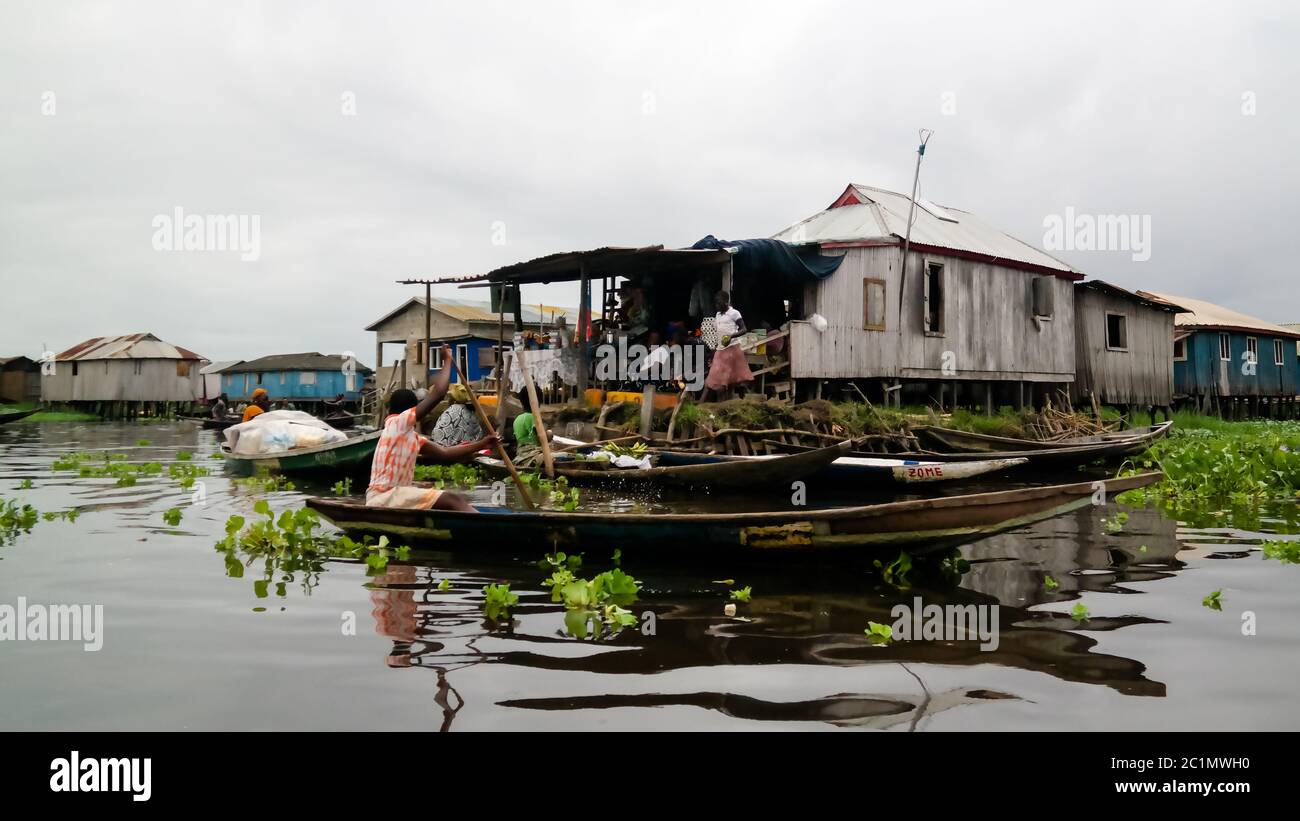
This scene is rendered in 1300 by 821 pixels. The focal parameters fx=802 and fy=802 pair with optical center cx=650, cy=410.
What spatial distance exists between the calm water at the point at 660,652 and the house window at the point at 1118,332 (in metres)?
16.5

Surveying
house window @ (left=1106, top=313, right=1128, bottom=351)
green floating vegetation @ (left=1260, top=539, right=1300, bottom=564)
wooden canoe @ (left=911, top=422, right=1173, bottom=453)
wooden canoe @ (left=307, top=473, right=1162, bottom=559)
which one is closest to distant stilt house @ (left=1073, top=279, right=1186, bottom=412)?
house window @ (left=1106, top=313, right=1128, bottom=351)

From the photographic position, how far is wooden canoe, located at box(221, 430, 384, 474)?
11891 mm

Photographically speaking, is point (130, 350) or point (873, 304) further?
point (130, 350)

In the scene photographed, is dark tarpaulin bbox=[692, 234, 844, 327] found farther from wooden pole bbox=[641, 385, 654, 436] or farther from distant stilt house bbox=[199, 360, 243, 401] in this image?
distant stilt house bbox=[199, 360, 243, 401]

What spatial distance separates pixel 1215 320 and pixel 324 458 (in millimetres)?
28539

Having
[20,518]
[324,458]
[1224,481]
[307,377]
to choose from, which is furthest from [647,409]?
[307,377]

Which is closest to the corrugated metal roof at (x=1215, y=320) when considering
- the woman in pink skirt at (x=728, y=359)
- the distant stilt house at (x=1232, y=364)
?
the distant stilt house at (x=1232, y=364)

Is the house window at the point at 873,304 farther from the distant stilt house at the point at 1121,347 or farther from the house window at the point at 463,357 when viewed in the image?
the house window at the point at 463,357

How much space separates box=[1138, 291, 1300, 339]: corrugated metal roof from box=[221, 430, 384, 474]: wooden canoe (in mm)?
22619

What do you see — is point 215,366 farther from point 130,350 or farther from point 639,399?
point 639,399

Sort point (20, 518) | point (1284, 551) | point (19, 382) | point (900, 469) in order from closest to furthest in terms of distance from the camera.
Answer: point (1284, 551)
point (20, 518)
point (900, 469)
point (19, 382)

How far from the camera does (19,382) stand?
1811 inches

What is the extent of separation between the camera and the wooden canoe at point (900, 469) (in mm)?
11047
